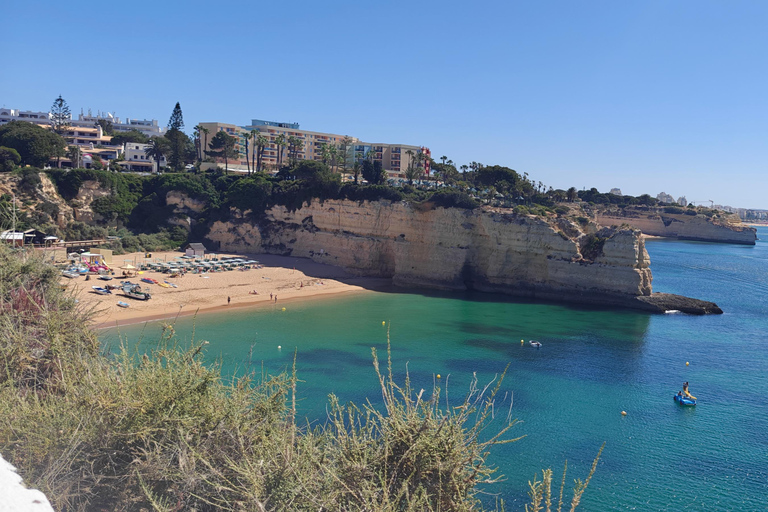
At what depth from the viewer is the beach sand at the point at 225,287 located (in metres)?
35.4

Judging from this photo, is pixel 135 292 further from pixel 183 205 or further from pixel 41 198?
pixel 183 205

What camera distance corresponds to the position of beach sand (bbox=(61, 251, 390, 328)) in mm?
35375

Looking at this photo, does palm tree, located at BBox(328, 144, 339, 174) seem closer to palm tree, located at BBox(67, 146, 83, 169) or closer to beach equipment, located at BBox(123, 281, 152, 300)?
palm tree, located at BBox(67, 146, 83, 169)

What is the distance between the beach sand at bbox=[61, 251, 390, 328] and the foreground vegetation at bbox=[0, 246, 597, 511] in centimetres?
2300

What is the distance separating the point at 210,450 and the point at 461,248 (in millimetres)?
40866

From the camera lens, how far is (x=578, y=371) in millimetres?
28422

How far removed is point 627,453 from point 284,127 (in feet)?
290

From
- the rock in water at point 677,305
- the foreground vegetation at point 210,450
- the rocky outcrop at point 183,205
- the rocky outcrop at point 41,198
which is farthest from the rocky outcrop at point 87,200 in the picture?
the rock in water at point 677,305

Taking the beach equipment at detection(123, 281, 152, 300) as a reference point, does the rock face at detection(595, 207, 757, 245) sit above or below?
above

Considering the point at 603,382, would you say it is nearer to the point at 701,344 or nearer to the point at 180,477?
the point at 701,344

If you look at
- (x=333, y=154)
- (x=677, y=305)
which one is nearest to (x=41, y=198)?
(x=333, y=154)

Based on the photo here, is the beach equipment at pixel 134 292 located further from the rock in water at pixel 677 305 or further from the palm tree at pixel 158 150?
the palm tree at pixel 158 150

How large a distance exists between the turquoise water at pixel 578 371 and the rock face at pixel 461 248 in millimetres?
3038

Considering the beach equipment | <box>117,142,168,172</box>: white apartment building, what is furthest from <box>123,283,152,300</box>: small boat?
<box>117,142,168,172</box>: white apartment building
